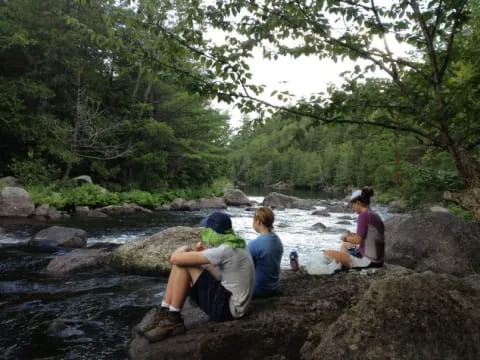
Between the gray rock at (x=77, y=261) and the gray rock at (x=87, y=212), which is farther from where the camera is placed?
the gray rock at (x=87, y=212)

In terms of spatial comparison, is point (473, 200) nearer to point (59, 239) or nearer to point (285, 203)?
point (59, 239)

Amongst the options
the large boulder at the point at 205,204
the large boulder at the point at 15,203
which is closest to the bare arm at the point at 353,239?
the large boulder at the point at 15,203

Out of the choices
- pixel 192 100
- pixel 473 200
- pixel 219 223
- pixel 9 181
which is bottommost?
pixel 9 181

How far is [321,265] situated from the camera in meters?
5.35

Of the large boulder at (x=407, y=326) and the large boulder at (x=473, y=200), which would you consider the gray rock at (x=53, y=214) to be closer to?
the large boulder at (x=407, y=326)

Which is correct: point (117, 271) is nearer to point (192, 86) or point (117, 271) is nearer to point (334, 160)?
point (192, 86)

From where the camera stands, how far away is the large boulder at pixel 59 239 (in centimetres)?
982

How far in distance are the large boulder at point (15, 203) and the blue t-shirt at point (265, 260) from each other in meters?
13.6

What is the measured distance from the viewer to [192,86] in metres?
3.45

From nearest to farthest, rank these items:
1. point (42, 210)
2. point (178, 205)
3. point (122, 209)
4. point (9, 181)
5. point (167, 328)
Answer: point (167, 328)
point (42, 210)
point (9, 181)
point (122, 209)
point (178, 205)

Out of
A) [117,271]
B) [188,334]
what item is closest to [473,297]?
[188,334]

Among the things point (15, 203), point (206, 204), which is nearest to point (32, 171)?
point (15, 203)

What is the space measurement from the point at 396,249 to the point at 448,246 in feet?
3.21

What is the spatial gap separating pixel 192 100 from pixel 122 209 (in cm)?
918
